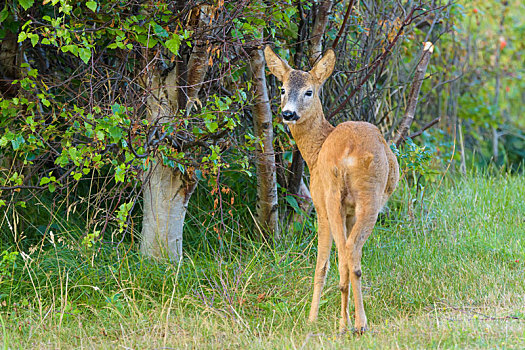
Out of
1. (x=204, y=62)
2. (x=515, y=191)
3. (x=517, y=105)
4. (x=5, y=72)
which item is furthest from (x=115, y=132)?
(x=517, y=105)

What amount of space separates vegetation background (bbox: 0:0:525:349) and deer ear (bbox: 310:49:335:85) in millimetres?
539

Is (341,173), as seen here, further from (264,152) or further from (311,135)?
(264,152)

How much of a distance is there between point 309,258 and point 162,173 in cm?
141

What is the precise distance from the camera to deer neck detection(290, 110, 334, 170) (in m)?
4.36

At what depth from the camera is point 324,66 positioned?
437 centimetres

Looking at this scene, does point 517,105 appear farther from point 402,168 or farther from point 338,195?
point 338,195

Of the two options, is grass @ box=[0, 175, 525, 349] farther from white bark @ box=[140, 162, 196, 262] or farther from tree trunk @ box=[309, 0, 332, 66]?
tree trunk @ box=[309, 0, 332, 66]

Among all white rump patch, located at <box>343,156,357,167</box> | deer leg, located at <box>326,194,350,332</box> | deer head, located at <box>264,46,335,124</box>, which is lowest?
deer leg, located at <box>326,194,350,332</box>

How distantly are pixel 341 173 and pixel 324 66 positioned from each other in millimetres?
909

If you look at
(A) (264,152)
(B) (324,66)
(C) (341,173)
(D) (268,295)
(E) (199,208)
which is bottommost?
(D) (268,295)

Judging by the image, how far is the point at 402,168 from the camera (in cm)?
595

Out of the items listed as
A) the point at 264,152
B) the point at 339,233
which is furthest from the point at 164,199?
the point at 339,233

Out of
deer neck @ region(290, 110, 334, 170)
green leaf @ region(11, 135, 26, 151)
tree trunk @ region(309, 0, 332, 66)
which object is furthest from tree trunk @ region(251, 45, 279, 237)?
green leaf @ region(11, 135, 26, 151)

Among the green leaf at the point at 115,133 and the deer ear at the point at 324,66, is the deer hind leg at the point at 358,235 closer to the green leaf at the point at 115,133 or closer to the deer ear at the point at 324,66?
the deer ear at the point at 324,66
